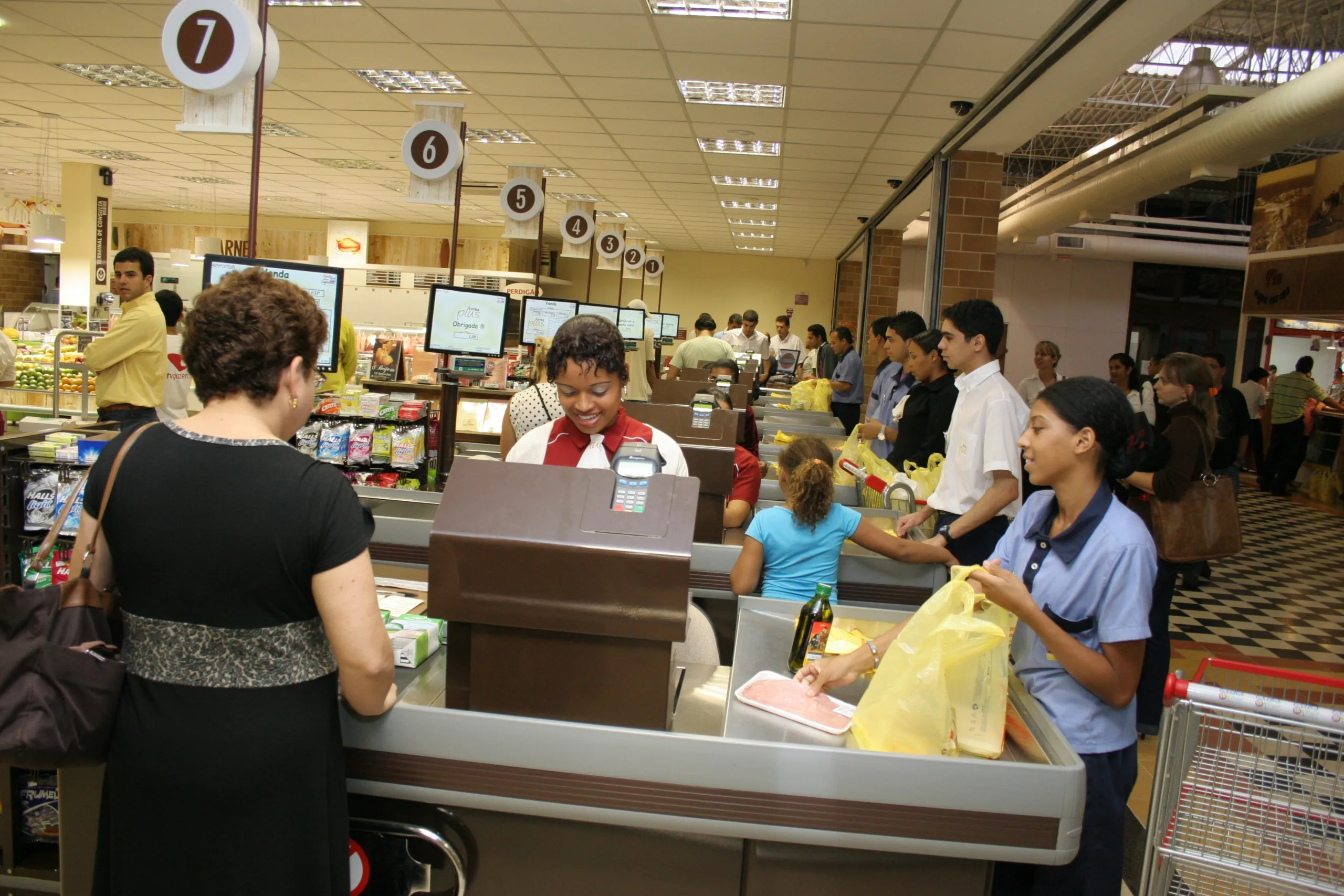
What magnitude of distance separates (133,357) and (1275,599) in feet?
26.5

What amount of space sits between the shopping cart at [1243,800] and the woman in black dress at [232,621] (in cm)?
137

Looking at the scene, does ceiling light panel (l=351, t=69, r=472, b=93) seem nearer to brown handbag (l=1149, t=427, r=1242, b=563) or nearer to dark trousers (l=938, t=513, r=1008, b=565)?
dark trousers (l=938, t=513, r=1008, b=565)

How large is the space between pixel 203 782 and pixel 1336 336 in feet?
58.5

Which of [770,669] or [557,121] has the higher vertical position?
[557,121]

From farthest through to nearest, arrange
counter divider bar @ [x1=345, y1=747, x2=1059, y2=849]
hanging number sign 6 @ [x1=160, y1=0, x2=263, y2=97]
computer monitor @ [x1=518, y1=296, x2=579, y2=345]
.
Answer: computer monitor @ [x1=518, y1=296, x2=579, y2=345] → hanging number sign 6 @ [x1=160, y1=0, x2=263, y2=97] → counter divider bar @ [x1=345, y1=747, x2=1059, y2=849]

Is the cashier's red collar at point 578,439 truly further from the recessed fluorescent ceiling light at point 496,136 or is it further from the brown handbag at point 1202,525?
the recessed fluorescent ceiling light at point 496,136

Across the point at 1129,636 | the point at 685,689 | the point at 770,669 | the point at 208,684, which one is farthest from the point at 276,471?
the point at 1129,636

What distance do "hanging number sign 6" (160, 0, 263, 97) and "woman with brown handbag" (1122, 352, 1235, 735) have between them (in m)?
4.05

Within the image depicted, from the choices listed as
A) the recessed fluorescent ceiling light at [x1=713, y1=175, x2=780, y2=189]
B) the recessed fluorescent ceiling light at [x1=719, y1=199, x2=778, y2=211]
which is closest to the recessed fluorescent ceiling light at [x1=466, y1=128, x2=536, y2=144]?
the recessed fluorescent ceiling light at [x1=713, y1=175, x2=780, y2=189]

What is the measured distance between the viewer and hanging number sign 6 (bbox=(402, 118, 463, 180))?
674 centimetres

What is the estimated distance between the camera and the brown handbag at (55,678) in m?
1.32

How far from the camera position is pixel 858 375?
30.2 feet

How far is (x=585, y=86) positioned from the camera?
281 inches

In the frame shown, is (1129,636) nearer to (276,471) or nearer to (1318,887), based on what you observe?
(1318,887)
